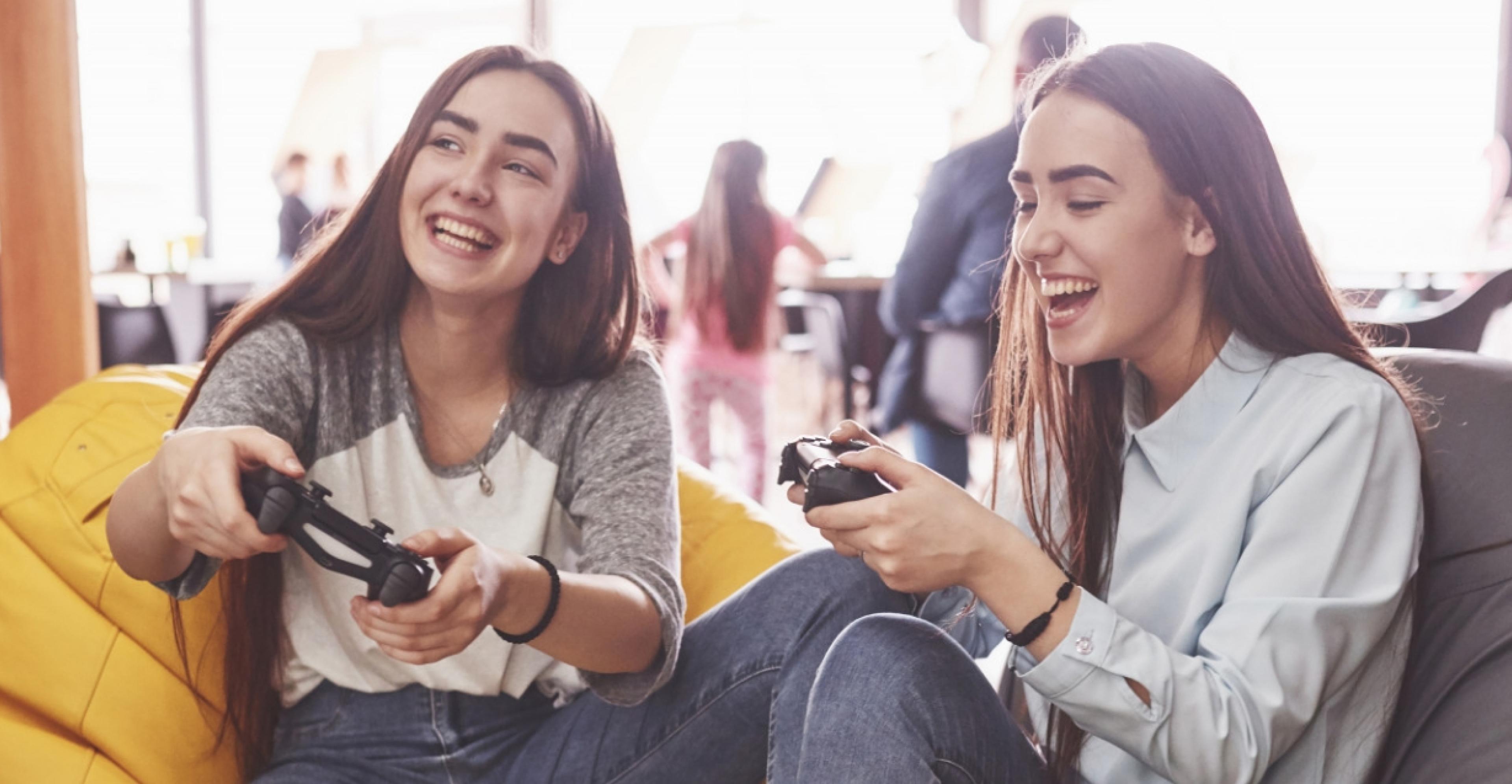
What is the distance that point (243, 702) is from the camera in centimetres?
145

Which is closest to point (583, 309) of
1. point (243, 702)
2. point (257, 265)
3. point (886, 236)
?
point (243, 702)

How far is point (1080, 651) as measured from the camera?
1054 mm

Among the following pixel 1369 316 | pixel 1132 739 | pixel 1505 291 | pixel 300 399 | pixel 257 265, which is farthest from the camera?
pixel 257 265

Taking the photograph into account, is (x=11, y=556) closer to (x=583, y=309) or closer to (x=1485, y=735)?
(x=583, y=309)

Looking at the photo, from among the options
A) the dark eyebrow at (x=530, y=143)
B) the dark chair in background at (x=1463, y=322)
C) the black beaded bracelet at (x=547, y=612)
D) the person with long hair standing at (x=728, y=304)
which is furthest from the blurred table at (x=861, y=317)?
the black beaded bracelet at (x=547, y=612)

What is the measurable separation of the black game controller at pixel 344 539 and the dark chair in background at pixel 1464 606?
0.91m

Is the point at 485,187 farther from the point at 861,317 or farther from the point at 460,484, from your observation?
the point at 861,317

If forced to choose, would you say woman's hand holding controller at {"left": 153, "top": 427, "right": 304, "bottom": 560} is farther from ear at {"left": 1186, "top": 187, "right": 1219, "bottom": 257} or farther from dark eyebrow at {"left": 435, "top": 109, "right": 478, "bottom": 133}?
ear at {"left": 1186, "top": 187, "right": 1219, "bottom": 257}

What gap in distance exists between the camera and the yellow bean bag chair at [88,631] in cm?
148

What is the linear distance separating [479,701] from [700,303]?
2503 millimetres

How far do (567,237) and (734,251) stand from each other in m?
2.37

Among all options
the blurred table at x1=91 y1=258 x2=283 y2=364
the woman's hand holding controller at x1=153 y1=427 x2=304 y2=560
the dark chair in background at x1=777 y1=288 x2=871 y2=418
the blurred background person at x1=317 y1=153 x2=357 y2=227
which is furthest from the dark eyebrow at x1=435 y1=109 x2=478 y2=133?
the blurred background person at x1=317 y1=153 x2=357 y2=227

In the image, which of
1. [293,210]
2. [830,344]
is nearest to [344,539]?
[830,344]

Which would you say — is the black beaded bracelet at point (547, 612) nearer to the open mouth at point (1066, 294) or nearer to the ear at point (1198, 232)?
the open mouth at point (1066, 294)
